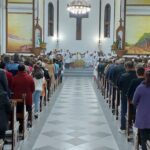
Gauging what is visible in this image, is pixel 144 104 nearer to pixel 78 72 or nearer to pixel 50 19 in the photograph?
pixel 78 72

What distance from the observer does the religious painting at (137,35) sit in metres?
24.2

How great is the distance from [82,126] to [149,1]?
1493 centimetres

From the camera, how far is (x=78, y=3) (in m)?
34.2

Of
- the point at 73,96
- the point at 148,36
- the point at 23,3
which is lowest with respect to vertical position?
the point at 73,96

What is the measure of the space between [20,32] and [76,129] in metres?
16.3

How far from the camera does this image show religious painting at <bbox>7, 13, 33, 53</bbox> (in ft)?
82.4

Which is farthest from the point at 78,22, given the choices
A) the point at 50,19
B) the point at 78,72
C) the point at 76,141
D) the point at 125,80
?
the point at 76,141

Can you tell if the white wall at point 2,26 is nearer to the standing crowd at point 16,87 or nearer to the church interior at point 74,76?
the church interior at point 74,76

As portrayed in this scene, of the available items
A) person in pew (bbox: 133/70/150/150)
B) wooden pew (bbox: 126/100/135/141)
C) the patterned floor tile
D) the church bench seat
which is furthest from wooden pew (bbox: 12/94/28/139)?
person in pew (bbox: 133/70/150/150)

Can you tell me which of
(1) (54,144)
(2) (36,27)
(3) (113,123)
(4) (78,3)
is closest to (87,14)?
(4) (78,3)

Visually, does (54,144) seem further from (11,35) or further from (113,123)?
(11,35)

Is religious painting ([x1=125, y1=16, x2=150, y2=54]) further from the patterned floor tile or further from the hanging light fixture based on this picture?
the patterned floor tile

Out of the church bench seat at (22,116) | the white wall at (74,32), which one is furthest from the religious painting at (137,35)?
the church bench seat at (22,116)

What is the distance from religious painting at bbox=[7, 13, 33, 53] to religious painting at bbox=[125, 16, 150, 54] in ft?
19.6
